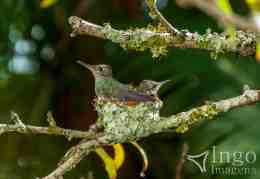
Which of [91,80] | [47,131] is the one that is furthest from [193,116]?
[91,80]

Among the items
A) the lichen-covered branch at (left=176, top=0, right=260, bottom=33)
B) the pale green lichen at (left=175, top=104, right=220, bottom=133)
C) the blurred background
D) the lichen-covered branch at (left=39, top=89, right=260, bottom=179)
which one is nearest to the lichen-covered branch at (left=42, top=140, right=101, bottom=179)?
the lichen-covered branch at (left=39, top=89, right=260, bottom=179)

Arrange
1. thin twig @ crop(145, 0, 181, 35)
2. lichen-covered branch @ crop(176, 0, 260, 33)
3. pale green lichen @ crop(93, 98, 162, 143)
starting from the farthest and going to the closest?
pale green lichen @ crop(93, 98, 162, 143), thin twig @ crop(145, 0, 181, 35), lichen-covered branch @ crop(176, 0, 260, 33)

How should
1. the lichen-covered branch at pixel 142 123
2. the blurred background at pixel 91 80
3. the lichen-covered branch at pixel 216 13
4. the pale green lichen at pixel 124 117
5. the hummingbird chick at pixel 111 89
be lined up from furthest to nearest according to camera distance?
the blurred background at pixel 91 80 → the hummingbird chick at pixel 111 89 → the pale green lichen at pixel 124 117 → the lichen-covered branch at pixel 142 123 → the lichen-covered branch at pixel 216 13

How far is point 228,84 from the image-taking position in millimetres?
2771

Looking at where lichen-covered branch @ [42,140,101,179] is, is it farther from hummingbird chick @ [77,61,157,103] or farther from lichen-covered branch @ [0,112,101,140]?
hummingbird chick @ [77,61,157,103]

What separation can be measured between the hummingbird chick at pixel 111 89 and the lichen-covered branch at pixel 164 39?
1.12ft

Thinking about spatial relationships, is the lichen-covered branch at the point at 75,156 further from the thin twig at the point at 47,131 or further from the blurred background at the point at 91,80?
the blurred background at the point at 91,80

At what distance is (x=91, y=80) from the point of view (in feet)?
11.2

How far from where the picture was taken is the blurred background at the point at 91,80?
8.69ft

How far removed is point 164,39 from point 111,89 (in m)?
0.48

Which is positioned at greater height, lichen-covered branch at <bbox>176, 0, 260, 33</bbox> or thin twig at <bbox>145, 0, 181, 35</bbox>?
thin twig at <bbox>145, 0, 181, 35</bbox>

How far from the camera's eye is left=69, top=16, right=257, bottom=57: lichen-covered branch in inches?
42.4

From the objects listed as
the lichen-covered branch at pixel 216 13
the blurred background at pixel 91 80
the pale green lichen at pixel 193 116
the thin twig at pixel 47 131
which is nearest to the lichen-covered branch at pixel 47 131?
the thin twig at pixel 47 131

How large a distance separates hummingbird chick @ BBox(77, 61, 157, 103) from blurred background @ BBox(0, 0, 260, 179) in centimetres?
85
